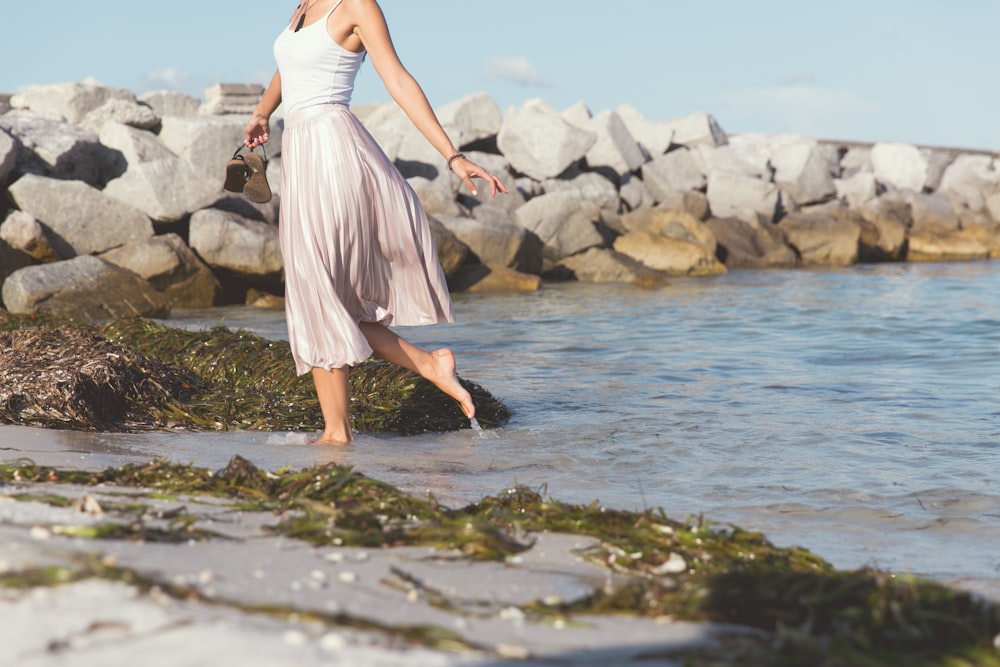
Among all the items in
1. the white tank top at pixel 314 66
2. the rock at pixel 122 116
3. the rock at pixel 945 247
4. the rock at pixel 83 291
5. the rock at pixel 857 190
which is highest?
the rock at pixel 122 116

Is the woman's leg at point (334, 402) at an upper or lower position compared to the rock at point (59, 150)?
lower

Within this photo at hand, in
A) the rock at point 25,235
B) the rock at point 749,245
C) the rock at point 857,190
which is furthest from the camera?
the rock at point 857,190

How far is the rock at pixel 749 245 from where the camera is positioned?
23.0 m

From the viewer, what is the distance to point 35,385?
5.00 m

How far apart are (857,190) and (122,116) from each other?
64.4 ft

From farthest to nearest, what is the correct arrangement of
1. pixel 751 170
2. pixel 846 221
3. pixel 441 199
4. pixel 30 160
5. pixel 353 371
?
pixel 751 170 → pixel 846 221 → pixel 441 199 → pixel 30 160 → pixel 353 371

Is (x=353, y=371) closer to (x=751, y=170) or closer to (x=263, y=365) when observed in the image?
(x=263, y=365)

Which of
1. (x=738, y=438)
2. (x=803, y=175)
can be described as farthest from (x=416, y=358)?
(x=803, y=175)

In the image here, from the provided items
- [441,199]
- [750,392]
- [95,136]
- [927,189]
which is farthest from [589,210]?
[927,189]

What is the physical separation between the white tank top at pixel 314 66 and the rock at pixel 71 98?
14.8 meters

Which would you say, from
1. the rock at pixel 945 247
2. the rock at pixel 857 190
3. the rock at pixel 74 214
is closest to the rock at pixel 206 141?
the rock at pixel 74 214

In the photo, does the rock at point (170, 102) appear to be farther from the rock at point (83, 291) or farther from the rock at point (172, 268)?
the rock at point (83, 291)

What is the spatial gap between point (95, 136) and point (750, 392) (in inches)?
463

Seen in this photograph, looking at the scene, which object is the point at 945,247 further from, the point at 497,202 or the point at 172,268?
the point at 172,268
